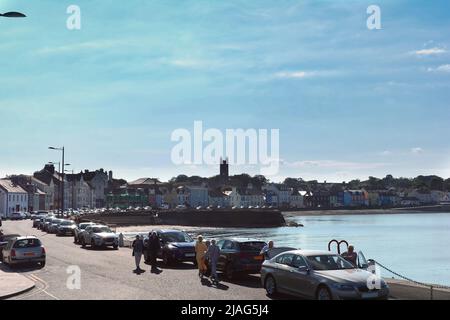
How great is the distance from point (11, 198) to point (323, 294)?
406 feet

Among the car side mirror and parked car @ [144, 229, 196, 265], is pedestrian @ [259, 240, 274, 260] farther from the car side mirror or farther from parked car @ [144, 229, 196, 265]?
parked car @ [144, 229, 196, 265]

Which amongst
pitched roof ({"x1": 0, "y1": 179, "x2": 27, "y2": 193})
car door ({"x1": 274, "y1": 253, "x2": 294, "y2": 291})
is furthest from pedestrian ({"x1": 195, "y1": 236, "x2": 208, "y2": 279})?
pitched roof ({"x1": 0, "y1": 179, "x2": 27, "y2": 193})

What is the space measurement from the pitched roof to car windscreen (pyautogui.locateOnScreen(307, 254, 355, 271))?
120 m

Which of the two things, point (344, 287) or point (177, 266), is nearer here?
point (344, 287)

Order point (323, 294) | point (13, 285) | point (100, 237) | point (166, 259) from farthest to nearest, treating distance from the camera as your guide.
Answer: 1. point (100, 237)
2. point (166, 259)
3. point (13, 285)
4. point (323, 294)

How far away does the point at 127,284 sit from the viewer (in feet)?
63.8

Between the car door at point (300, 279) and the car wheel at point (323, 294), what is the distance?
Answer: 220 mm

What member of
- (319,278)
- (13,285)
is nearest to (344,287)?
(319,278)

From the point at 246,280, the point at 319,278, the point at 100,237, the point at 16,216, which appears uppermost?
the point at 319,278

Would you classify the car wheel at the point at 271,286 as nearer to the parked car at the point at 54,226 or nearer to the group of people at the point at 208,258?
the group of people at the point at 208,258

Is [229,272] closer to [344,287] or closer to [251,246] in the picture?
[251,246]

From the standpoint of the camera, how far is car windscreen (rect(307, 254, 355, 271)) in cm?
1526

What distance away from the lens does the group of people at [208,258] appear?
66.1 feet
